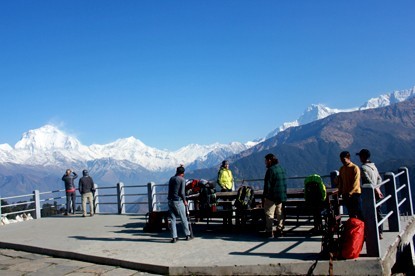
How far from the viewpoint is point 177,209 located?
1028 centimetres

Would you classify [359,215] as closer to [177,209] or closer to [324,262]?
[324,262]

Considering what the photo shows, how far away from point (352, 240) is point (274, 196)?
271 centimetres

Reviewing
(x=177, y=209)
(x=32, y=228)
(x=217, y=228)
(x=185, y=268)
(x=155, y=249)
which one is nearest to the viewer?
(x=185, y=268)

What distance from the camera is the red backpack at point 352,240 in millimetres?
7131

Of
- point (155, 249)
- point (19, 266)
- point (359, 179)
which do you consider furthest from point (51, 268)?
point (359, 179)

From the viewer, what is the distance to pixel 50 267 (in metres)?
8.59

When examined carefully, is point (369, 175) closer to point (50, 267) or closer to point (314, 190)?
point (314, 190)

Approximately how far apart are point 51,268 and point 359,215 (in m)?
6.27

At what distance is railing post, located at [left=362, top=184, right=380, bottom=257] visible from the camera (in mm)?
7234

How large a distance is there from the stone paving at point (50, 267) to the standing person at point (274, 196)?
3.28 meters

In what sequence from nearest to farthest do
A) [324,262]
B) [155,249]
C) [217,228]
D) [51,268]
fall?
[324,262], [51,268], [155,249], [217,228]

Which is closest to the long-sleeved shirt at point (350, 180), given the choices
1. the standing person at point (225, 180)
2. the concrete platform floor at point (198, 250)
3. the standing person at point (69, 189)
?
the concrete platform floor at point (198, 250)

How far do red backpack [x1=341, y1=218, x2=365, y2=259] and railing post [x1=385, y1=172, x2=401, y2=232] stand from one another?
2170 mm

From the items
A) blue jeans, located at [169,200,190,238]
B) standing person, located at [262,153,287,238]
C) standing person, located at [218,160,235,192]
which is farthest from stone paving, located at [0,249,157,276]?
standing person, located at [218,160,235,192]
